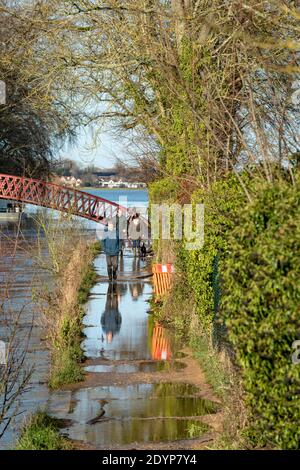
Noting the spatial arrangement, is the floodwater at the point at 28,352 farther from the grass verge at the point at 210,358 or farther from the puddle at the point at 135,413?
the grass verge at the point at 210,358

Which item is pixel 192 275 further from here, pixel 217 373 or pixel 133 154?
pixel 133 154

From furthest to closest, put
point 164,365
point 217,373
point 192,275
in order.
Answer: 1. point 192,275
2. point 164,365
3. point 217,373

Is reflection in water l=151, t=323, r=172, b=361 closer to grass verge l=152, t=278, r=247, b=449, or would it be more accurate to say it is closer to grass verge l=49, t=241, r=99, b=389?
grass verge l=152, t=278, r=247, b=449

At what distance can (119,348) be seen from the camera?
52.7ft

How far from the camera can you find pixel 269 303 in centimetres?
769

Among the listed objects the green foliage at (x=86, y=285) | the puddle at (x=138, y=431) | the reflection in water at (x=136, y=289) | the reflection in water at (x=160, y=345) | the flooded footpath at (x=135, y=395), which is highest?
the green foliage at (x=86, y=285)

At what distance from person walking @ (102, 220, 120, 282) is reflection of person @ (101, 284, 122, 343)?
179cm

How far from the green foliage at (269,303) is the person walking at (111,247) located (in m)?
18.2

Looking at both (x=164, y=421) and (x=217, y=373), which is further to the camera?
(x=217, y=373)

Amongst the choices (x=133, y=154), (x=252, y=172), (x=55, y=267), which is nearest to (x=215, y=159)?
(x=252, y=172)

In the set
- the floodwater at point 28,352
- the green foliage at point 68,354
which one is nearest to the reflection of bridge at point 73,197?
the floodwater at point 28,352

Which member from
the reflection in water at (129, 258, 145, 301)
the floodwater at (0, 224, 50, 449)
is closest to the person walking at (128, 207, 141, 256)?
the reflection in water at (129, 258, 145, 301)

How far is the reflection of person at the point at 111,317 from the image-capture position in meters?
17.9

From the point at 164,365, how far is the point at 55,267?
10482 millimetres
